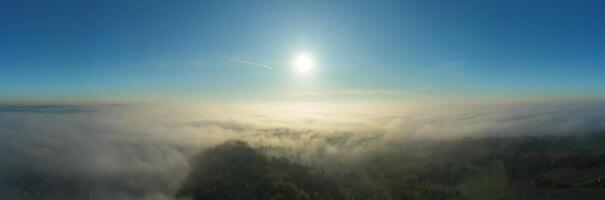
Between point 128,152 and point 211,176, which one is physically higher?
point 128,152

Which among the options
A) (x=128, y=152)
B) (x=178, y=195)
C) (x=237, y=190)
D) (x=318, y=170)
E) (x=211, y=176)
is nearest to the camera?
(x=178, y=195)

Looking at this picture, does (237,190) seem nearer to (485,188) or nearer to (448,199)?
(448,199)

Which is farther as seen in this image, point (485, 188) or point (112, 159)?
point (485, 188)

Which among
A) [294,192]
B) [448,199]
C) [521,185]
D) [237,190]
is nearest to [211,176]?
[237,190]

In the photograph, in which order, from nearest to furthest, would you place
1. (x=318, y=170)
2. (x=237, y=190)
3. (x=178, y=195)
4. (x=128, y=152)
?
1. (x=178, y=195)
2. (x=237, y=190)
3. (x=128, y=152)
4. (x=318, y=170)

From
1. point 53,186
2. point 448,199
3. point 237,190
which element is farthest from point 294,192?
point 53,186

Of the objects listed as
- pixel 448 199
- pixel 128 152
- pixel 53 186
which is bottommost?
pixel 448 199

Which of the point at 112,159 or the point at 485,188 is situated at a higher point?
the point at 112,159

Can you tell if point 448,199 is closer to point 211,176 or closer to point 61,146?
point 211,176

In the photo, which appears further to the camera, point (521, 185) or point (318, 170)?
Result: point (318, 170)
